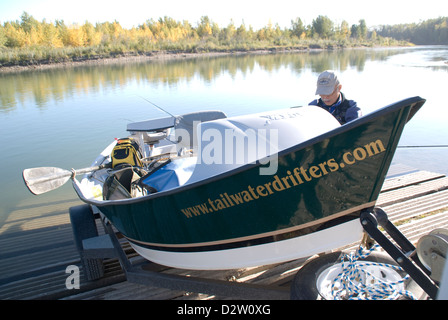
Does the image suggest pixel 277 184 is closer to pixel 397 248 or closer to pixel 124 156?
pixel 397 248

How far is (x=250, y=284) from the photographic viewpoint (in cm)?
250

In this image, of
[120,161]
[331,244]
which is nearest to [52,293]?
[120,161]

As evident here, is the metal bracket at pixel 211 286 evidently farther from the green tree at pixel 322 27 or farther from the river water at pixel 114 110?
the green tree at pixel 322 27

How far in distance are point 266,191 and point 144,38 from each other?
6880cm

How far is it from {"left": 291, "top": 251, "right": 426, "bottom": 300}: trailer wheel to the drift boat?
24 centimetres

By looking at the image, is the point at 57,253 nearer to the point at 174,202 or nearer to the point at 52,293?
the point at 52,293

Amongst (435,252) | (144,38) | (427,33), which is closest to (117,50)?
(144,38)

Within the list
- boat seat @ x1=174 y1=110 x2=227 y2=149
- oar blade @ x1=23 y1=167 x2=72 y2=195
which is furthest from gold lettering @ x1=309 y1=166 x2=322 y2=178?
oar blade @ x1=23 y1=167 x2=72 y2=195

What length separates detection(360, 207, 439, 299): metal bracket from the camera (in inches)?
73.3

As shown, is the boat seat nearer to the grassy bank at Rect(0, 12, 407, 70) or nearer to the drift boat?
the drift boat

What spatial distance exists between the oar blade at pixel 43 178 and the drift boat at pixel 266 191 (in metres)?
0.81

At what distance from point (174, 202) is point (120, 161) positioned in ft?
5.19
